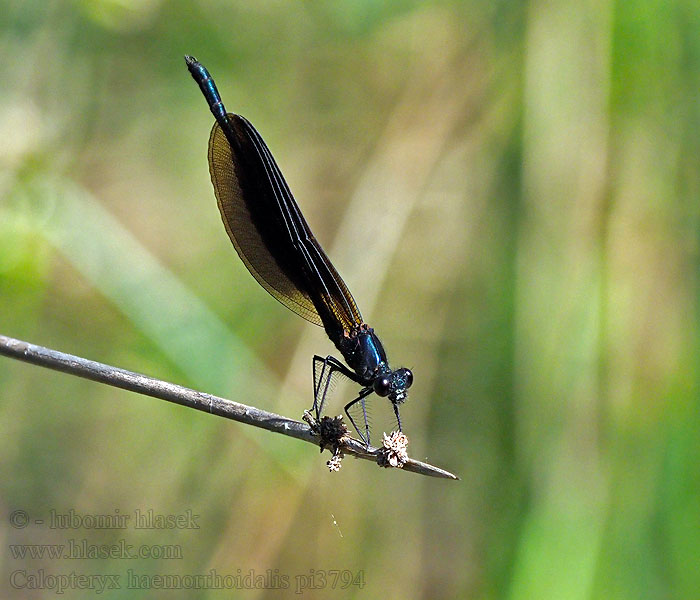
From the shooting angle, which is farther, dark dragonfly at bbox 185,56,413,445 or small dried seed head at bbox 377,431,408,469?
dark dragonfly at bbox 185,56,413,445

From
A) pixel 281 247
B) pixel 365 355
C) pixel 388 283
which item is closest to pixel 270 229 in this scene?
pixel 281 247

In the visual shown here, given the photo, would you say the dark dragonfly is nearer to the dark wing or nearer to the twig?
the dark wing

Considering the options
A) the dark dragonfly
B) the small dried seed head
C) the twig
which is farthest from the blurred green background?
the twig

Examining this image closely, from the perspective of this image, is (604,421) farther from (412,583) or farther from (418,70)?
(418,70)

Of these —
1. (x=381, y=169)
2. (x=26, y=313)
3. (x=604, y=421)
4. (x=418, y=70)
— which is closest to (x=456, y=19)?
(x=418, y=70)

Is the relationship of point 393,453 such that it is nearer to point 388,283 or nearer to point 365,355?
point 365,355
